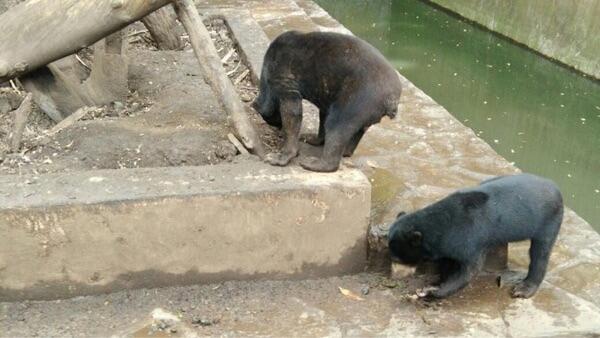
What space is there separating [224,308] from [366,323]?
744 mm

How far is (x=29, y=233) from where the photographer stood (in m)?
3.32

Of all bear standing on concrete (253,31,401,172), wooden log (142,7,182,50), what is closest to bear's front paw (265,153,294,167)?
bear standing on concrete (253,31,401,172)

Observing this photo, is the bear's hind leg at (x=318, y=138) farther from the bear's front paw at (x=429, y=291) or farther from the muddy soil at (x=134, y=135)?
the bear's front paw at (x=429, y=291)

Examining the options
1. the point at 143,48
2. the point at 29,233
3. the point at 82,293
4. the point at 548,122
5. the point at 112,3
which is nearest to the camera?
the point at 29,233

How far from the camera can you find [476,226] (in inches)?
131

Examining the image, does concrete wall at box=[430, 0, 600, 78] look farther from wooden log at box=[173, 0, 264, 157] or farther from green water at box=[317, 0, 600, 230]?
wooden log at box=[173, 0, 264, 157]

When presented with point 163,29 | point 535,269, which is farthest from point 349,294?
point 163,29

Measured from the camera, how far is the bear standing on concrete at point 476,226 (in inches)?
131

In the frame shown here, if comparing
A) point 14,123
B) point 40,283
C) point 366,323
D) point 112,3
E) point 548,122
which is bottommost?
point 548,122

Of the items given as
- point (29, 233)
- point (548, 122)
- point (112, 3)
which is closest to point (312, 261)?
point (29, 233)

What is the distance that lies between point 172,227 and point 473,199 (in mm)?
1540

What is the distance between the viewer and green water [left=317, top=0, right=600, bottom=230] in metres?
7.79

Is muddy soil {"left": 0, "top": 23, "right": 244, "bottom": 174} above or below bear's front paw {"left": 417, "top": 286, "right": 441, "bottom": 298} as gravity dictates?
above

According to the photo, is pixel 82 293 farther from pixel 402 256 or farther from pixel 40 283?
pixel 402 256
